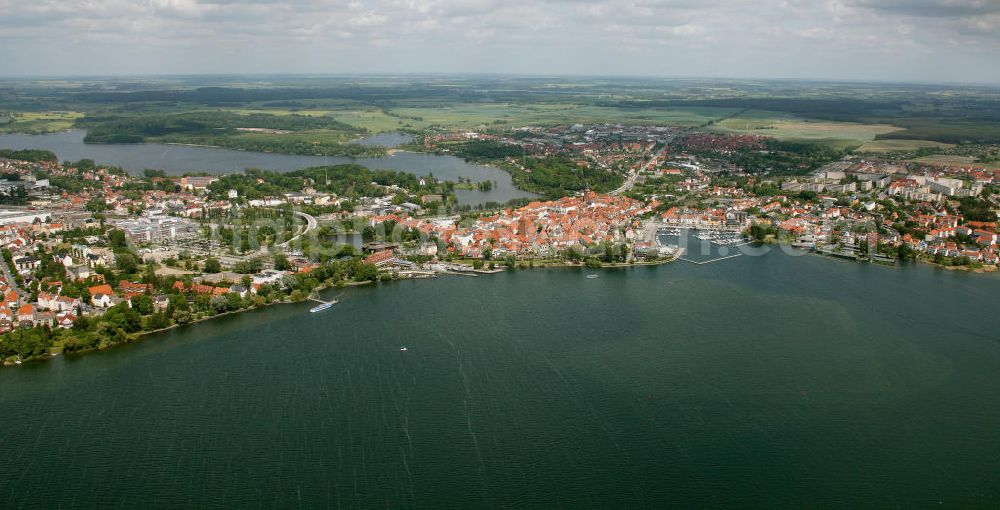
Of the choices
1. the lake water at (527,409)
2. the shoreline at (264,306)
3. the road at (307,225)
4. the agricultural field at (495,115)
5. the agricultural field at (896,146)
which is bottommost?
the lake water at (527,409)

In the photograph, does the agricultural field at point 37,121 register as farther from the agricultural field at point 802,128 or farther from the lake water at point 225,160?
the agricultural field at point 802,128

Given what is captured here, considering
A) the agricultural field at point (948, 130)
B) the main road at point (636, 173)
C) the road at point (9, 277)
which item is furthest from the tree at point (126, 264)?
the agricultural field at point (948, 130)

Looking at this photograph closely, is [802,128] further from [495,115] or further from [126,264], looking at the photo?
[126,264]

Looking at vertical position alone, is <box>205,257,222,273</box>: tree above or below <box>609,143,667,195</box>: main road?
below

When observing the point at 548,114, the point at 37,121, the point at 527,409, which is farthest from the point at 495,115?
the point at 527,409

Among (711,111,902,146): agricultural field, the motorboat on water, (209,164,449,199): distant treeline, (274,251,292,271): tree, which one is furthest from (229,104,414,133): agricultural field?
the motorboat on water

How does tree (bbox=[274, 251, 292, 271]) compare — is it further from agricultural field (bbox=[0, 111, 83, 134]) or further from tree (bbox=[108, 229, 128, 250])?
agricultural field (bbox=[0, 111, 83, 134])
